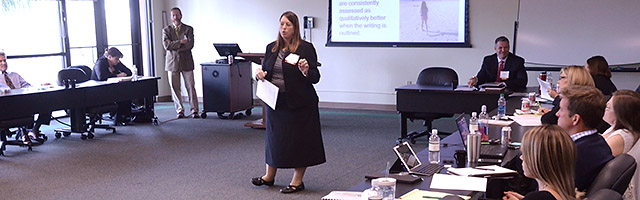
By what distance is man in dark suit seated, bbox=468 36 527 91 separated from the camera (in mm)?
7137

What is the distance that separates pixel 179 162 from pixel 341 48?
14.3ft

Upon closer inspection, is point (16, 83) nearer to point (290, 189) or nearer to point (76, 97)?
point (76, 97)

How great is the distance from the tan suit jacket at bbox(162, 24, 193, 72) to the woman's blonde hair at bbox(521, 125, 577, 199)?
296 inches

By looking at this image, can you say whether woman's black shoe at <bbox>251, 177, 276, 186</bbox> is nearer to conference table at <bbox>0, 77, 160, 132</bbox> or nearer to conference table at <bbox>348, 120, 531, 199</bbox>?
conference table at <bbox>348, 120, 531, 199</bbox>

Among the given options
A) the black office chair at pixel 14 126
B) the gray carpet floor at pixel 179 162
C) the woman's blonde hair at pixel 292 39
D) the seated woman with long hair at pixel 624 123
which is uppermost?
the woman's blonde hair at pixel 292 39

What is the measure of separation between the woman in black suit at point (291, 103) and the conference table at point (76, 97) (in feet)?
10.5

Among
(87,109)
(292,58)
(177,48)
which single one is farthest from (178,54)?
(292,58)

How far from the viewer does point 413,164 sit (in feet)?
11.0

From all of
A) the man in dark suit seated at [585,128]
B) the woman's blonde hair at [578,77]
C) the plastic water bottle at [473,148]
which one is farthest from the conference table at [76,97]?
the man in dark suit seated at [585,128]

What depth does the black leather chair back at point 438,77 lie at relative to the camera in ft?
24.4

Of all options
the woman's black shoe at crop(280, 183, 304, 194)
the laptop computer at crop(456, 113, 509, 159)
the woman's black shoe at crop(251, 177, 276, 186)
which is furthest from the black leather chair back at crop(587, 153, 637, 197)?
the woman's black shoe at crop(251, 177, 276, 186)

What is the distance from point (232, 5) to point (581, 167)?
8.56 m

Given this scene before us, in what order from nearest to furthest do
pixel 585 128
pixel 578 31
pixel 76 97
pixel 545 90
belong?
pixel 585 128, pixel 545 90, pixel 76 97, pixel 578 31

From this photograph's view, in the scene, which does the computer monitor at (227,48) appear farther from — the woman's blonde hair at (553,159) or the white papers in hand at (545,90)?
the woman's blonde hair at (553,159)
